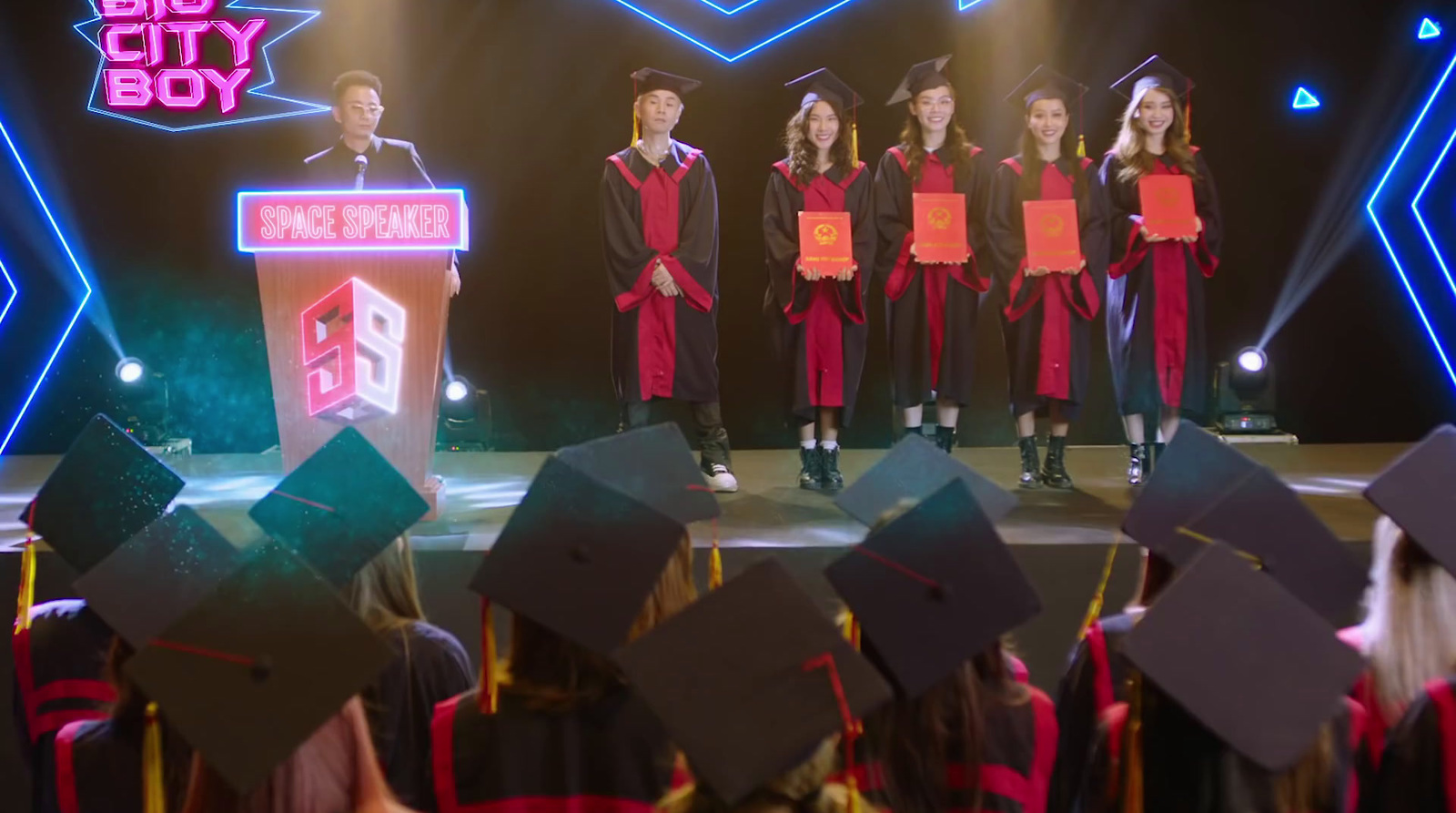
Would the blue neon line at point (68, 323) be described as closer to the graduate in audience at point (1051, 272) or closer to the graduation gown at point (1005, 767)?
the graduate in audience at point (1051, 272)

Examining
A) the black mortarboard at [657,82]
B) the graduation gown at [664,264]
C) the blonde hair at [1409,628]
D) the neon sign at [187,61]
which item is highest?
the neon sign at [187,61]

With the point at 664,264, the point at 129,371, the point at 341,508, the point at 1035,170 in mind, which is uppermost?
the point at 1035,170

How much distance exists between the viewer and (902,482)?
2.39 meters

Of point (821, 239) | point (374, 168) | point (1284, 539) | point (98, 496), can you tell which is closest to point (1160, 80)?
point (821, 239)

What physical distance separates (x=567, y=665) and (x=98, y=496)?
1181mm

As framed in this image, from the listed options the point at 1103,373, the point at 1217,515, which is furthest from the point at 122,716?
the point at 1103,373

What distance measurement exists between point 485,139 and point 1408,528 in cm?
551

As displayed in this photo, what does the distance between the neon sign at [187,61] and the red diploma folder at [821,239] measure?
3.19 m

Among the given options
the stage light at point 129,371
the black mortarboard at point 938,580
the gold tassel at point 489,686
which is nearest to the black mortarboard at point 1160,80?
the black mortarboard at point 938,580

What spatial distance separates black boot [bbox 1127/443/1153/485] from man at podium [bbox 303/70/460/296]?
2834mm

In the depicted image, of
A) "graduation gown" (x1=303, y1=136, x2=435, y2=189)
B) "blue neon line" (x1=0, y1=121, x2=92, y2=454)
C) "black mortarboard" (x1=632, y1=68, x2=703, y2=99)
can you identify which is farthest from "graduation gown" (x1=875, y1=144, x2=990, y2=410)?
"blue neon line" (x1=0, y1=121, x2=92, y2=454)

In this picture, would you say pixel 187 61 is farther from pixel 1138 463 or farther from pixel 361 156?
pixel 1138 463

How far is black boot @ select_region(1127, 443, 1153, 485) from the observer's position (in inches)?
199

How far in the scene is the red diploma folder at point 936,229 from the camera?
4980 millimetres
